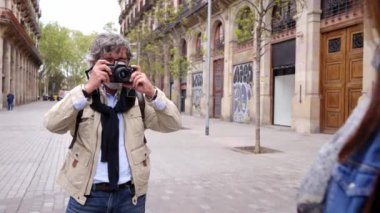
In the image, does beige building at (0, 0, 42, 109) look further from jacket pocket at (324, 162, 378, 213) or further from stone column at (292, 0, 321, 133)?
jacket pocket at (324, 162, 378, 213)

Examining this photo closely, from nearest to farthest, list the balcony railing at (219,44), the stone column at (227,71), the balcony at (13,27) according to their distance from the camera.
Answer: the stone column at (227,71) < the balcony railing at (219,44) < the balcony at (13,27)

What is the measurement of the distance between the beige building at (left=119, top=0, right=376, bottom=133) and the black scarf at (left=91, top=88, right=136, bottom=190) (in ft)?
28.8

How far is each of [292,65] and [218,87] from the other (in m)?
9.81

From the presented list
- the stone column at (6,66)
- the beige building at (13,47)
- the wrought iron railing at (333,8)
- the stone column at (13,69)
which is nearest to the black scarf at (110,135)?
the wrought iron railing at (333,8)

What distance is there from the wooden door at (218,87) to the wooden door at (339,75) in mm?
11467

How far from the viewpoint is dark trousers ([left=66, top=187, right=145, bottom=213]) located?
2.81 meters

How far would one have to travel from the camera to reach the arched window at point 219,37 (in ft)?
94.3

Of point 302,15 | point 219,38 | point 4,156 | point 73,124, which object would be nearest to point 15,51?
point 219,38

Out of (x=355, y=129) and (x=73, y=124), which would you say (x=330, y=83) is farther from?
(x=355, y=129)

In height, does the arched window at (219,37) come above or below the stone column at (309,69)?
above

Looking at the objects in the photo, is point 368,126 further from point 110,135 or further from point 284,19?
point 284,19

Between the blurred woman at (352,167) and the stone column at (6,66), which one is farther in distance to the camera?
the stone column at (6,66)

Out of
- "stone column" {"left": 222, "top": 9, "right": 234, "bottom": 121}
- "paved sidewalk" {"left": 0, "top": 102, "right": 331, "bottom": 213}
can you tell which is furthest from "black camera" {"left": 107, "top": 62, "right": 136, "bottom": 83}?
"stone column" {"left": 222, "top": 9, "right": 234, "bottom": 121}

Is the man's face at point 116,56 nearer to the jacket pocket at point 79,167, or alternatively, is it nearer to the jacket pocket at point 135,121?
the jacket pocket at point 135,121
